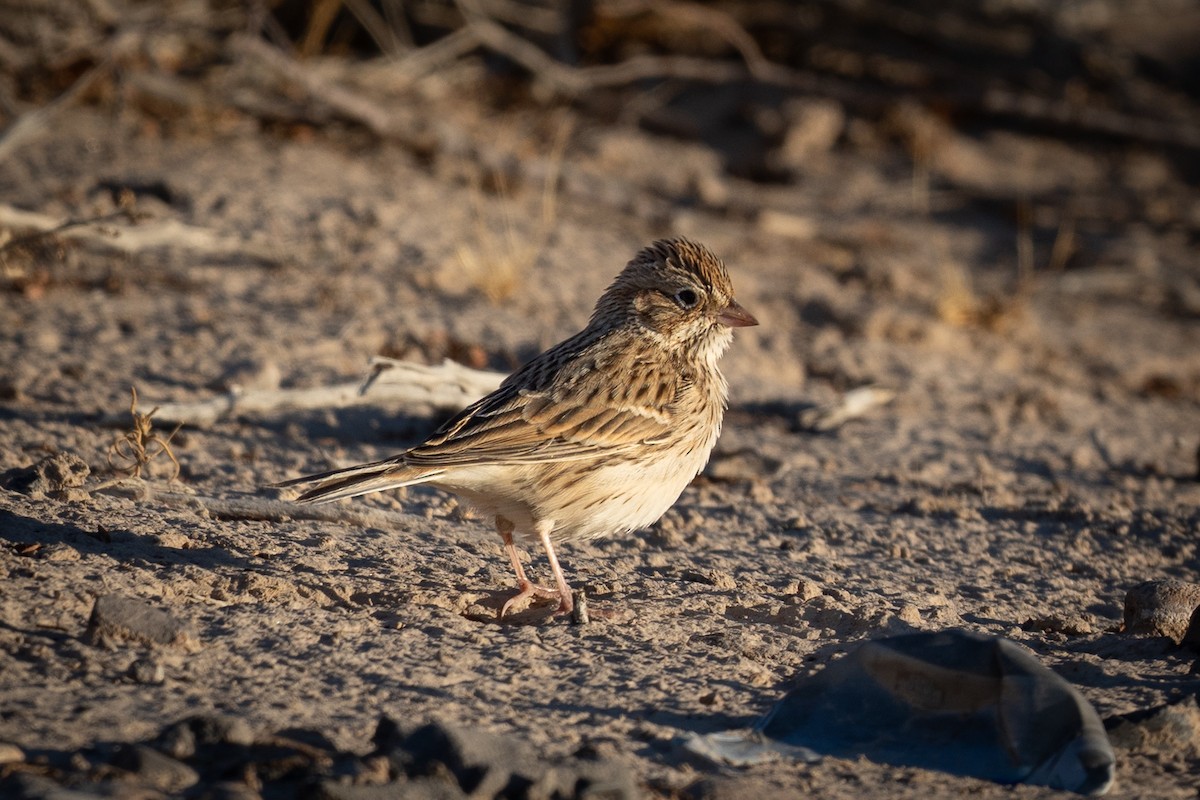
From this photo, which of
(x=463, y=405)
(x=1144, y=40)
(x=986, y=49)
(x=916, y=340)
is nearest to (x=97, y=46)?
(x=463, y=405)

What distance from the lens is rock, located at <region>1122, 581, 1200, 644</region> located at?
4809 mm

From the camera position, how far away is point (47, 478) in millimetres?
5125

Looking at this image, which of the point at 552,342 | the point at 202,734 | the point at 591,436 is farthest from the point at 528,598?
the point at 552,342

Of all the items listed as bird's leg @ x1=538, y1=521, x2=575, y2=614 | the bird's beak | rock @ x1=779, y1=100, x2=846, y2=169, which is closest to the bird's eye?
the bird's beak

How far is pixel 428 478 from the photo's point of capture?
464 centimetres

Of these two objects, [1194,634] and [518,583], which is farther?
[518,583]

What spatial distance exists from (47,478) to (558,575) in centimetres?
215

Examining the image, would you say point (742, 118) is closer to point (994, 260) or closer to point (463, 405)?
point (994, 260)

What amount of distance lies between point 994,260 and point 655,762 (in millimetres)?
8939

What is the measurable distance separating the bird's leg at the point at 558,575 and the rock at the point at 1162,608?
7.23 ft

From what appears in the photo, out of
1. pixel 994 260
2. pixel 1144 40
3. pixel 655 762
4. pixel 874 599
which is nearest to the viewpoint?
pixel 655 762

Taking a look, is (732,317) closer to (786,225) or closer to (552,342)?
(552,342)

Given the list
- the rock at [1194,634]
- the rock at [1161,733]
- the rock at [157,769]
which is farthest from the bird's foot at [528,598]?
the rock at [1194,634]

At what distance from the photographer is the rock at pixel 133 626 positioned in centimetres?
401
